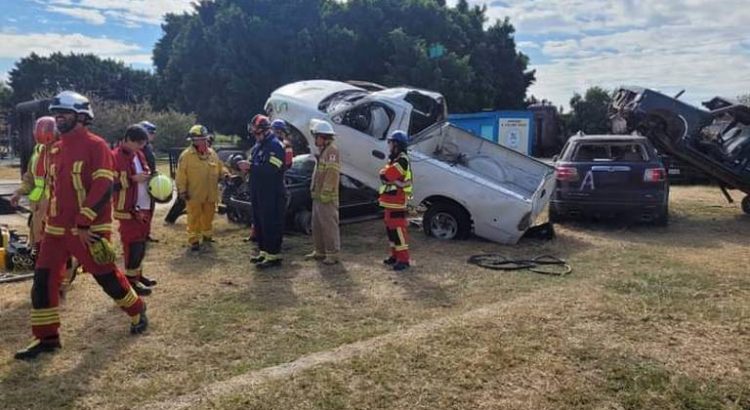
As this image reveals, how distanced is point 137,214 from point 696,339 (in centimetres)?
512

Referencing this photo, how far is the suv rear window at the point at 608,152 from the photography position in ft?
33.6

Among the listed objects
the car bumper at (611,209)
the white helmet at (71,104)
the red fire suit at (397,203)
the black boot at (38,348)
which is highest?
the white helmet at (71,104)

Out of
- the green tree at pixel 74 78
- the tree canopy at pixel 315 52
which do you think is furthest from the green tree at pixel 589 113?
the green tree at pixel 74 78

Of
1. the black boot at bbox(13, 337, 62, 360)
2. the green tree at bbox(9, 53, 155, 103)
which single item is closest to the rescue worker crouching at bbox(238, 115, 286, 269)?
the black boot at bbox(13, 337, 62, 360)

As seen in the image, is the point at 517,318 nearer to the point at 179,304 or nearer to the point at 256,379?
the point at 256,379

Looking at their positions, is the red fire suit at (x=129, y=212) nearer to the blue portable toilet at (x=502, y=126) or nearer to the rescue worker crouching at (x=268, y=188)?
the rescue worker crouching at (x=268, y=188)

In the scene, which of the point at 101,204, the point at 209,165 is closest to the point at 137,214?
the point at 101,204

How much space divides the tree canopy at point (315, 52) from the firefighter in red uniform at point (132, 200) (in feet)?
77.9

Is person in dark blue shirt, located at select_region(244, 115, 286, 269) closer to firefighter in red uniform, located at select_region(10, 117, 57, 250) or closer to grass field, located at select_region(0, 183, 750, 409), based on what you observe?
grass field, located at select_region(0, 183, 750, 409)

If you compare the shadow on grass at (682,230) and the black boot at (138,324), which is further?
the shadow on grass at (682,230)

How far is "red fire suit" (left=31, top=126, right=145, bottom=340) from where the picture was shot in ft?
14.7

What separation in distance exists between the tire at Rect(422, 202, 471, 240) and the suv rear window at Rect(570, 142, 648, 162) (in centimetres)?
253

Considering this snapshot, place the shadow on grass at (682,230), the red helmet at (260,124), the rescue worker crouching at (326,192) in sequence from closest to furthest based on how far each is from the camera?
1. the red helmet at (260,124)
2. the rescue worker crouching at (326,192)
3. the shadow on grass at (682,230)

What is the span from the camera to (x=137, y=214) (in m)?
6.25
